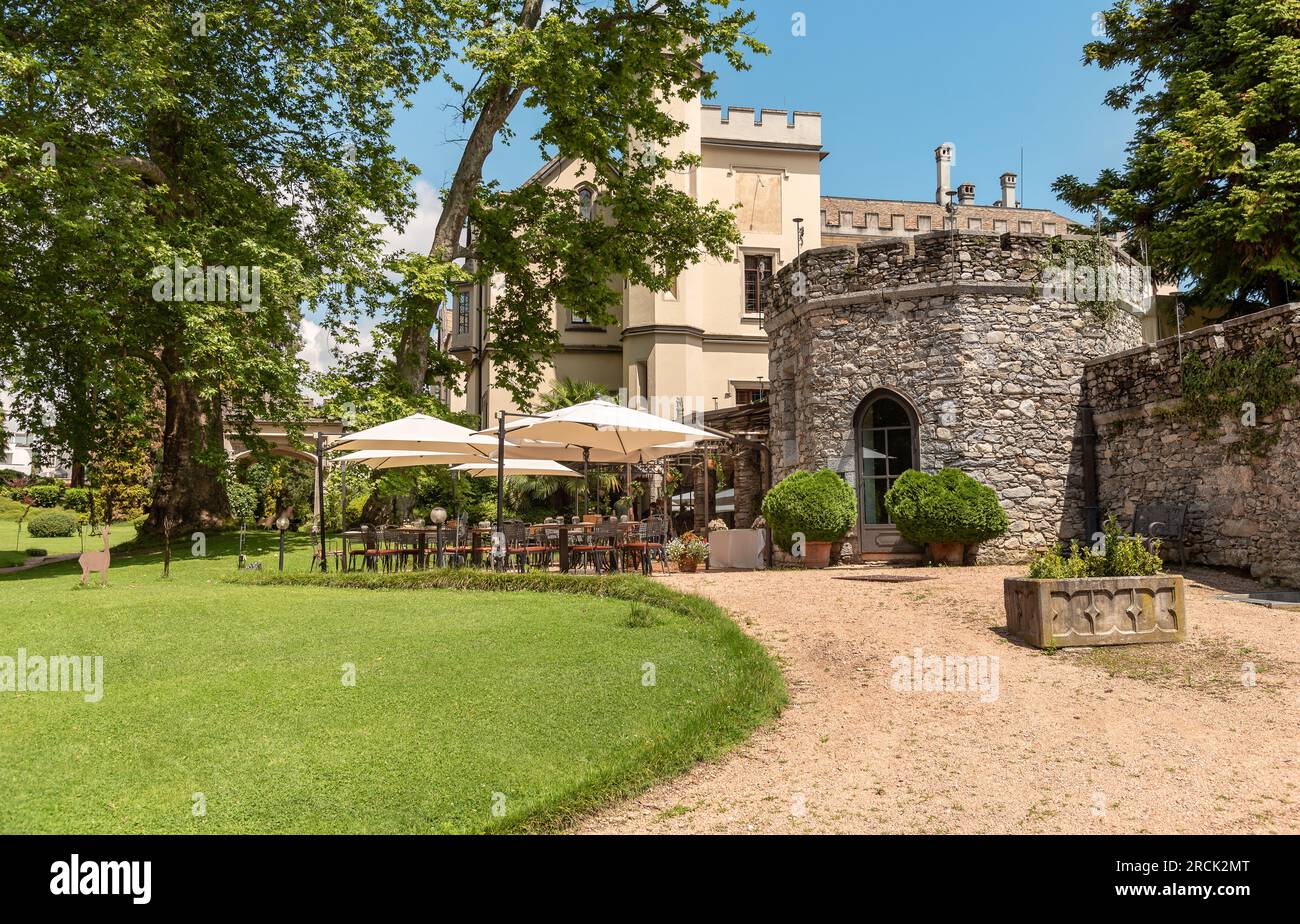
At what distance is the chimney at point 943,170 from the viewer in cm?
4425

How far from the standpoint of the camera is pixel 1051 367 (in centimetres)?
1587

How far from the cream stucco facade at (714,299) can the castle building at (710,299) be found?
37 millimetres

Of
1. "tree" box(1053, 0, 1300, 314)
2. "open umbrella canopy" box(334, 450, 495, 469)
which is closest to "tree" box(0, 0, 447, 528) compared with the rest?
"open umbrella canopy" box(334, 450, 495, 469)

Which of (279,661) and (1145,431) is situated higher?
(1145,431)

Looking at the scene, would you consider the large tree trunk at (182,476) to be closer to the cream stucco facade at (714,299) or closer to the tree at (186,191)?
the tree at (186,191)

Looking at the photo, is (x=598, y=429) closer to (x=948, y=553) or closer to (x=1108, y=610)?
(x=948, y=553)

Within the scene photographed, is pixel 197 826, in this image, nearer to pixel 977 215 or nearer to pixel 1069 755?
pixel 1069 755

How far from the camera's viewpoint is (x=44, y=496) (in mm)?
34906

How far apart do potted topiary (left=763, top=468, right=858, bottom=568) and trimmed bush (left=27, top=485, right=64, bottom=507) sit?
31.6 meters

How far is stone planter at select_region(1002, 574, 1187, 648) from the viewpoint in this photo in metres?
8.25

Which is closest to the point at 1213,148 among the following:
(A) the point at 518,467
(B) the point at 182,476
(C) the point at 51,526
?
(A) the point at 518,467
